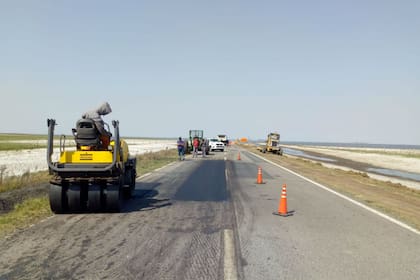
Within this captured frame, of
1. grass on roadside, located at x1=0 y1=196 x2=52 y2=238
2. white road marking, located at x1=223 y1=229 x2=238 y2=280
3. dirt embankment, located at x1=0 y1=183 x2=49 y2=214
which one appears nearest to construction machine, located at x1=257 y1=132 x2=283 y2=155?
dirt embankment, located at x1=0 y1=183 x2=49 y2=214

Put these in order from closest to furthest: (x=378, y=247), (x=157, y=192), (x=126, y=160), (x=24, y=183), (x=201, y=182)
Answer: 1. (x=378, y=247)
2. (x=126, y=160)
3. (x=157, y=192)
4. (x=24, y=183)
5. (x=201, y=182)

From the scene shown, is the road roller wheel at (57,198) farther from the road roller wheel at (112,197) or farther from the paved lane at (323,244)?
the paved lane at (323,244)

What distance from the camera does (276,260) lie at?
5781mm

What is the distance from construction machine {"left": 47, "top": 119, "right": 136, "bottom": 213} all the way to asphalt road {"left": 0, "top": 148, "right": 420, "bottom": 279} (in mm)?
353

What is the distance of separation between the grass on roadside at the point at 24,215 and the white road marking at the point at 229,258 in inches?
169

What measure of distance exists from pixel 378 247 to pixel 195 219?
4.00 meters

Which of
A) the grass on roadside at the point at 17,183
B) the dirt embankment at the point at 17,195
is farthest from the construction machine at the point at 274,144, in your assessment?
the dirt embankment at the point at 17,195

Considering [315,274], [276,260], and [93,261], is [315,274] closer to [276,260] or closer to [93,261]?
[276,260]

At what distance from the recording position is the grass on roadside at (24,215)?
784 centimetres

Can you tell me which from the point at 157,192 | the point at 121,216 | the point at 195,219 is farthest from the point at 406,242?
the point at 157,192

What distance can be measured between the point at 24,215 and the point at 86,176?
1.72m

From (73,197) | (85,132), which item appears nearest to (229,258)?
(73,197)

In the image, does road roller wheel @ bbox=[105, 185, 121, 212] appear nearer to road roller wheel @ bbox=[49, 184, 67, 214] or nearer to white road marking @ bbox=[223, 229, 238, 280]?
road roller wheel @ bbox=[49, 184, 67, 214]

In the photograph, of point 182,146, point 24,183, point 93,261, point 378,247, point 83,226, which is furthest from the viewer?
point 182,146
